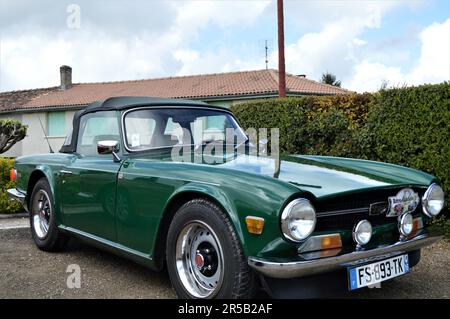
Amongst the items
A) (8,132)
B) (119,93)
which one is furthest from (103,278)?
(119,93)

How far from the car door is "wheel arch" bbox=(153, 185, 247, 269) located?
1.82ft

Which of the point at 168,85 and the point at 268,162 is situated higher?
the point at 168,85

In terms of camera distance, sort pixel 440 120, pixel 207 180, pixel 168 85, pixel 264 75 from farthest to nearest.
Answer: pixel 168 85 < pixel 264 75 < pixel 440 120 < pixel 207 180

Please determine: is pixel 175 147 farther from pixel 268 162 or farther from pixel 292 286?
pixel 292 286

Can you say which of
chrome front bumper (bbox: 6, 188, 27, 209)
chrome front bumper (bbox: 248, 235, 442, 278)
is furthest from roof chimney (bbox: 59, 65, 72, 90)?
chrome front bumper (bbox: 248, 235, 442, 278)

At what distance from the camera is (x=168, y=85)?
24219 mm

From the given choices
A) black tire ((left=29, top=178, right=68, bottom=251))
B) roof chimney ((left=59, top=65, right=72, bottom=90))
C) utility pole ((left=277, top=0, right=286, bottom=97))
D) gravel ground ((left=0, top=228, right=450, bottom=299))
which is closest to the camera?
gravel ground ((left=0, top=228, right=450, bottom=299))

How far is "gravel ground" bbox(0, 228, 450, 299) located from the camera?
3363mm

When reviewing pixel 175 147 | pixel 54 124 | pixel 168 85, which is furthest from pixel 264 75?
pixel 175 147

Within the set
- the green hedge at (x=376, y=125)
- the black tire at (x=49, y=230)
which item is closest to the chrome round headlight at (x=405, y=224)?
the green hedge at (x=376, y=125)

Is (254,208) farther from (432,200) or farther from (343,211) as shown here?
(432,200)

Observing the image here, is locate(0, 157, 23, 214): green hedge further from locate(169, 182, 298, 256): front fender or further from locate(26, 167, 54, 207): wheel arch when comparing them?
locate(169, 182, 298, 256): front fender

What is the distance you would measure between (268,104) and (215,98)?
40.6 feet

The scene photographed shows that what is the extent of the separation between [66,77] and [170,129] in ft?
85.6
